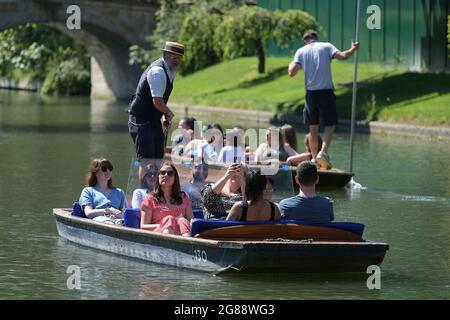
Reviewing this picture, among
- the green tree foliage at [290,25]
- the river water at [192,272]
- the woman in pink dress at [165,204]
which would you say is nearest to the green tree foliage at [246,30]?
the green tree foliage at [290,25]

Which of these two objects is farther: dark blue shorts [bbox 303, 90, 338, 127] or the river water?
dark blue shorts [bbox 303, 90, 338, 127]

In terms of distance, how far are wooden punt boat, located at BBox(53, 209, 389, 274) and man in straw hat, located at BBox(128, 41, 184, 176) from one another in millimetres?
2191

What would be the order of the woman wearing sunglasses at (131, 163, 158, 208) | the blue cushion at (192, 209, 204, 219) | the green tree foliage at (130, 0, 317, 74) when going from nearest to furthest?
the blue cushion at (192, 209, 204, 219)
the woman wearing sunglasses at (131, 163, 158, 208)
the green tree foliage at (130, 0, 317, 74)

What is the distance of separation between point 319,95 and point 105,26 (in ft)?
112

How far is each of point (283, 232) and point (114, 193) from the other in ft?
8.96

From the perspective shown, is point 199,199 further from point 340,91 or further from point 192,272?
point 340,91

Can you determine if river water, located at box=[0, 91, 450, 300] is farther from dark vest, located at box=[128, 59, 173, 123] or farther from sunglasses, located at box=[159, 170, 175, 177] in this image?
dark vest, located at box=[128, 59, 173, 123]

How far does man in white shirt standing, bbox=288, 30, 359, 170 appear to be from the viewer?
20375 millimetres

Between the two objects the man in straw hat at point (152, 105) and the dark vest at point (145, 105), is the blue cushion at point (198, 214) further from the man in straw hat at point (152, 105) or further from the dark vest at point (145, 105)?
the dark vest at point (145, 105)

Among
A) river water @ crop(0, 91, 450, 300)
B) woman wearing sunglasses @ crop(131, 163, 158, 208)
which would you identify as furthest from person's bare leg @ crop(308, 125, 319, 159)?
woman wearing sunglasses @ crop(131, 163, 158, 208)

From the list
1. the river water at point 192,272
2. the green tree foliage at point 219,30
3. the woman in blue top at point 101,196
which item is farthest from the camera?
the green tree foliage at point 219,30

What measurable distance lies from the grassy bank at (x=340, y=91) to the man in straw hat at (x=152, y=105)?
51.8 feet

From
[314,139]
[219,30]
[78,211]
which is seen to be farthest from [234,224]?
[219,30]

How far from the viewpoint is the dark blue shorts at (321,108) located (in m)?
20.4
